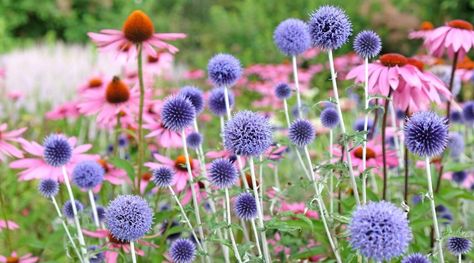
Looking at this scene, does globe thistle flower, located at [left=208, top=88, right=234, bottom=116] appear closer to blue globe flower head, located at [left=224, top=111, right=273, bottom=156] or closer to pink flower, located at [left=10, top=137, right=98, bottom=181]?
pink flower, located at [left=10, top=137, right=98, bottom=181]

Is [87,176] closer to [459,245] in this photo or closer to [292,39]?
[292,39]

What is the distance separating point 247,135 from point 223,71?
47 cm

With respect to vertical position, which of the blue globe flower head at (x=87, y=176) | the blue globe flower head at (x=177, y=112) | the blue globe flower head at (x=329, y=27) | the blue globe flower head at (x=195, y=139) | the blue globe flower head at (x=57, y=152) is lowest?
the blue globe flower head at (x=87, y=176)

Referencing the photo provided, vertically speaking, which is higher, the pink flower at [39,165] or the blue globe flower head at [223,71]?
the blue globe flower head at [223,71]

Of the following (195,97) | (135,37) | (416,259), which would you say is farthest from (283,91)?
(416,259)

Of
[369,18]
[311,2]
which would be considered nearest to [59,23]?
[311,2]

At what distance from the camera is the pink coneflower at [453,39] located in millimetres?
2275

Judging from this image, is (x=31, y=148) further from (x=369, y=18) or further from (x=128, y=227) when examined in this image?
(x=369, y=18)

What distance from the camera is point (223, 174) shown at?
5.86 feet

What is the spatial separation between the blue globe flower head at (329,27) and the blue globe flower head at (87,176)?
90cm

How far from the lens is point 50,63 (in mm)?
7203

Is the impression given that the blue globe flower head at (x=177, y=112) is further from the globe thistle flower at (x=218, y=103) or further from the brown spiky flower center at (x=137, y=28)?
the brown spiky flower center at (x=137, y=28)

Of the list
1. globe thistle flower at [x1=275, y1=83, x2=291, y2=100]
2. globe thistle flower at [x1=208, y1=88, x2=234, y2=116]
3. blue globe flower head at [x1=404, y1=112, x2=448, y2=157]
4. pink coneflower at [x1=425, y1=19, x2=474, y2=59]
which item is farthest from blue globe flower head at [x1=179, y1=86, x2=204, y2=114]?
pink coneflower at [x1=425, y1=19, x2=474, y2=59]

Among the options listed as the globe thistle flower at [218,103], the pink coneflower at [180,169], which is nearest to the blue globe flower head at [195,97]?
the globe thistle flower at [218,103]
